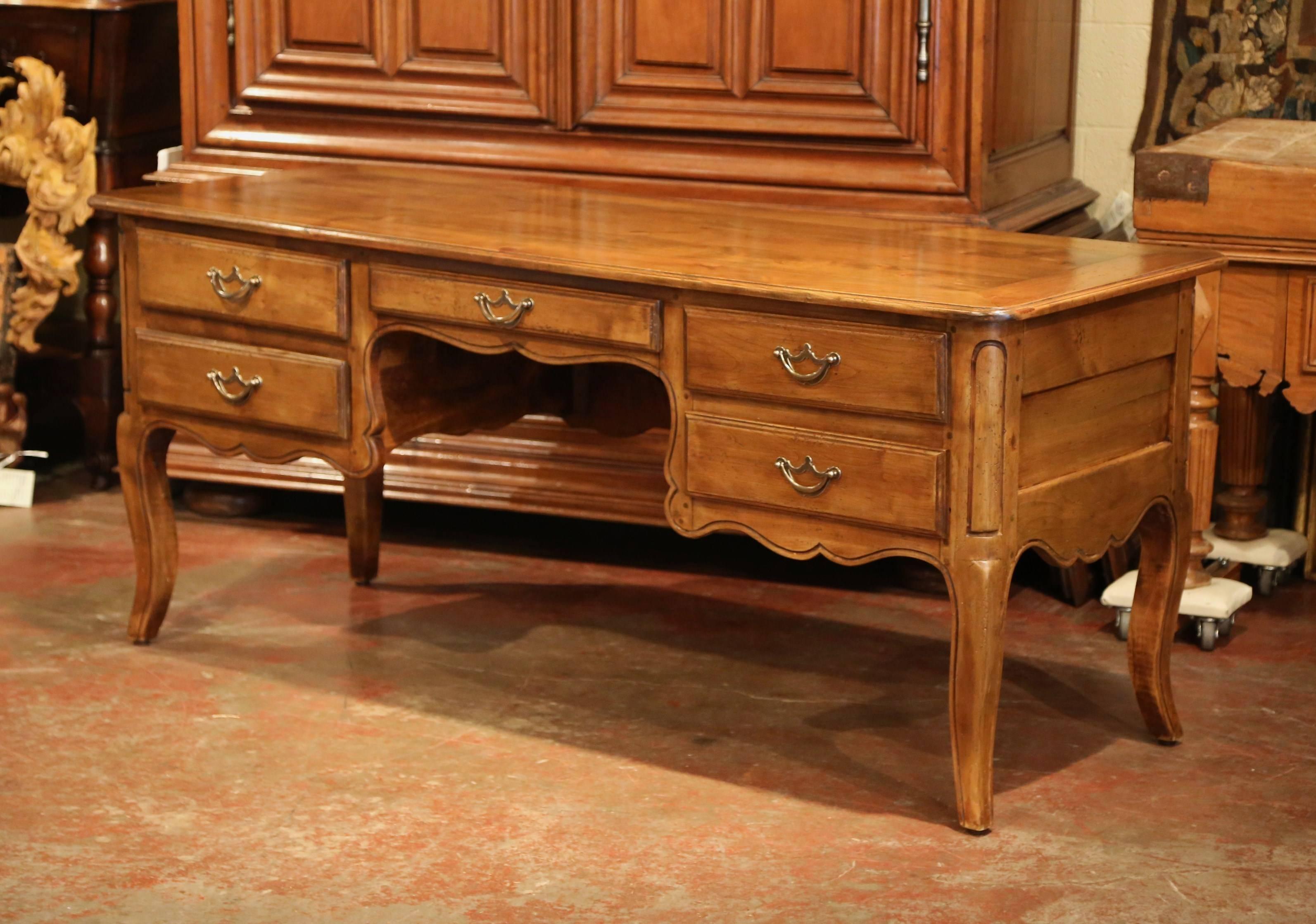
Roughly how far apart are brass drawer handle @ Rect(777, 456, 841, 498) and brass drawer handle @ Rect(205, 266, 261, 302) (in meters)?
1.15

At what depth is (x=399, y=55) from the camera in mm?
4266

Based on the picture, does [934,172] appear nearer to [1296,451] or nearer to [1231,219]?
[1231,219]

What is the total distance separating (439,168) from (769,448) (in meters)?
1.62

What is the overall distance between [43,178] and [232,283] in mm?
1586

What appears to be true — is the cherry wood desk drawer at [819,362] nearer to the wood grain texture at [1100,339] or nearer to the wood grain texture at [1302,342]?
the wood grain texture at [1100,339]

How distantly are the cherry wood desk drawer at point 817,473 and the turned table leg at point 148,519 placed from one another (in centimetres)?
129

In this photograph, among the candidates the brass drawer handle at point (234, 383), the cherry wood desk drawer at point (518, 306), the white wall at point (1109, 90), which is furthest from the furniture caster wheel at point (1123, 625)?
the brass drawer handle at point (234, 383)

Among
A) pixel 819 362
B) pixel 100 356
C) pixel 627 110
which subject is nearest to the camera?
pixel 819 362

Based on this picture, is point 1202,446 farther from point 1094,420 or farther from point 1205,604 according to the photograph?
point 1094,420

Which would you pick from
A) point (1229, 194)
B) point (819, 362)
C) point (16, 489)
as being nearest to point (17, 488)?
point (16, 489)

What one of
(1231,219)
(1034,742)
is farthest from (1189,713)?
(1231,219)

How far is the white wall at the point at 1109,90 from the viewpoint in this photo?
4297 millimetres

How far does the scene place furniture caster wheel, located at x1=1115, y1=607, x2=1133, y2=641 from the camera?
3.84 metres

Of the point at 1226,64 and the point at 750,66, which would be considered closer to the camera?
the point at 750,66
